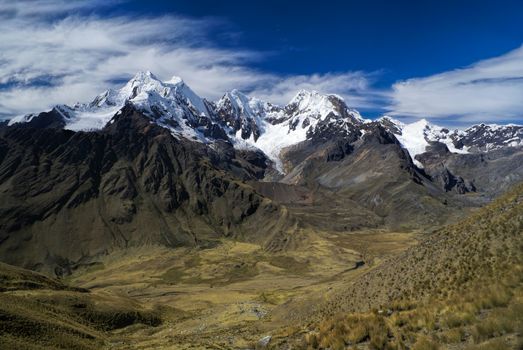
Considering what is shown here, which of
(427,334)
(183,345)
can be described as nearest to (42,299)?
(183,345)

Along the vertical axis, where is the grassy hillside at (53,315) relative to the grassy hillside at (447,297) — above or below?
below

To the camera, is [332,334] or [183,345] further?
[183,345]

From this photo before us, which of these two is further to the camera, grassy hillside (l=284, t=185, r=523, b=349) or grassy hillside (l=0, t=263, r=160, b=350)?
grassy hillside (l=0, t=263, r=160, b=350)

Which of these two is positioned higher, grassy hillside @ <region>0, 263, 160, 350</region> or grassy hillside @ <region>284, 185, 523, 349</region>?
grassy hillside @ <region>284, 185, 523, 349</region>

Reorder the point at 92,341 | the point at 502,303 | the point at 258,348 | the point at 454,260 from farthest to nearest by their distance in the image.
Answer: the point at 92,341
the point at 454,260
the point at 258,348
the point at 502,303

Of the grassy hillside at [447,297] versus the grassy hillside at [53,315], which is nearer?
the grassy hillside at [447,297]

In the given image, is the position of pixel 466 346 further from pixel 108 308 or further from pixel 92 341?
pixel 108 308

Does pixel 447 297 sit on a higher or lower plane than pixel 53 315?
higher

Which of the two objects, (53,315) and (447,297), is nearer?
(447,297)
